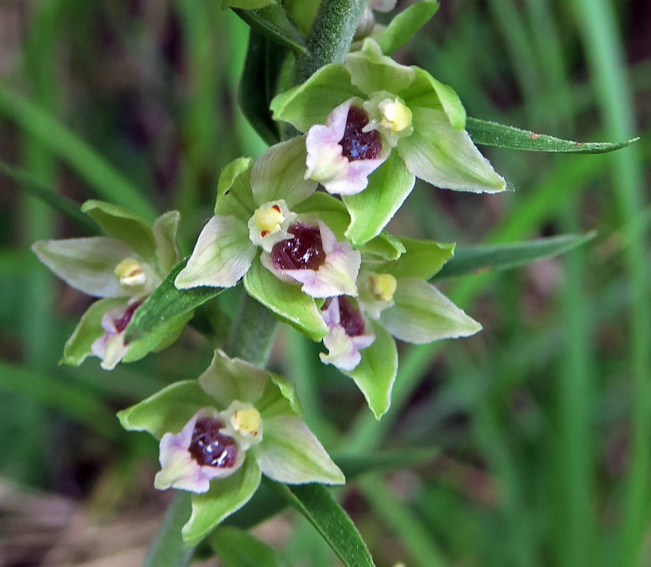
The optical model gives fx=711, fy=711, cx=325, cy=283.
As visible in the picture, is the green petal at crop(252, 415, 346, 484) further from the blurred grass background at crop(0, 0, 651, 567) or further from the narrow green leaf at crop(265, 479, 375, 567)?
the blurred grass background at crop(0, 0, 651, 567)

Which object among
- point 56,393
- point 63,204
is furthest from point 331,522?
point 56,393

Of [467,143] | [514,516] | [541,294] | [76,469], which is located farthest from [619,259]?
[76,469]

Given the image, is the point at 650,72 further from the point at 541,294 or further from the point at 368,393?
the point at 368,393

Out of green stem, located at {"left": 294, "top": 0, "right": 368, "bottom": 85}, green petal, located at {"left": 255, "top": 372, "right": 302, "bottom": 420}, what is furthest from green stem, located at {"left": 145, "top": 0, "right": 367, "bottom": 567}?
green petal, located at {"left": 255, "top": 372, "right": 302, "bottom": 420}

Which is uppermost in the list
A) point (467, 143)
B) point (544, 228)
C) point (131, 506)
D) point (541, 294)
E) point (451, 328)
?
point (467, 143)

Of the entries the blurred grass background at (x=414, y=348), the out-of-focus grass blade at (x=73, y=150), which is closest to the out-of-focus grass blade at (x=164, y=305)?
the blurred grass background at (x=414, y=348)

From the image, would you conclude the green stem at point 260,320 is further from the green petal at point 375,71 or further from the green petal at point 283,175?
the green petal at point 283,175
